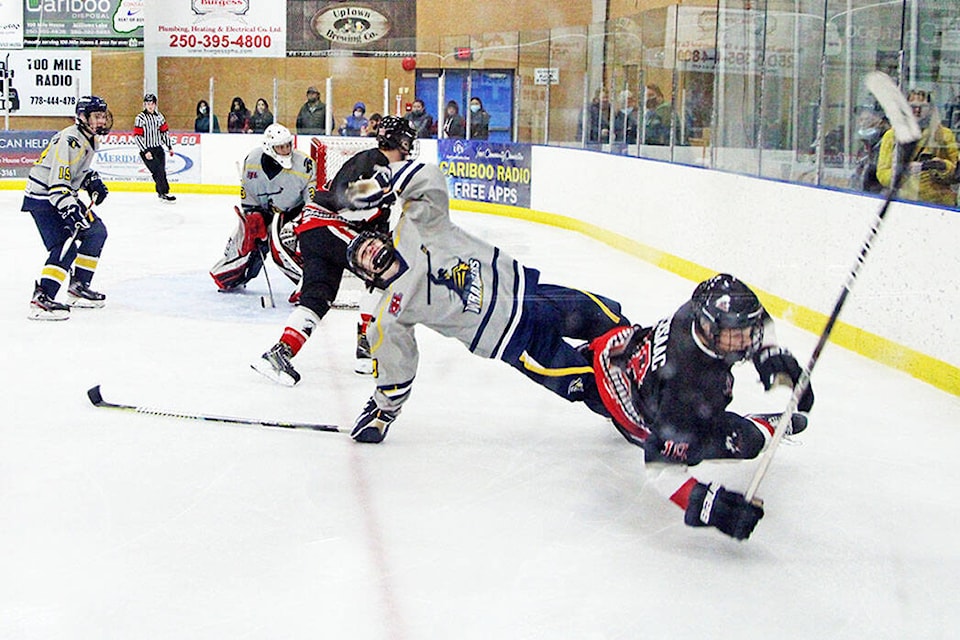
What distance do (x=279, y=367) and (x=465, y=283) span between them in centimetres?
106

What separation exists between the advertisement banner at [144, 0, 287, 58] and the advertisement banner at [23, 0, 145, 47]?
16 centimetres

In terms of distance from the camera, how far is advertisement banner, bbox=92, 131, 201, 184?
11633 millimetres

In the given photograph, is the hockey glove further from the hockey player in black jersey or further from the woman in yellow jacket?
the woman in yellow jacket

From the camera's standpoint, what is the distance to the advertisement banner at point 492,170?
6527 millimetres

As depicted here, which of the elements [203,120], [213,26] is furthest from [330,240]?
[213,26]

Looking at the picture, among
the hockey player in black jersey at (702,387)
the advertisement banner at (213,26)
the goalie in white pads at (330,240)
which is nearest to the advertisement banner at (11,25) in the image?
the advertisement banner at (213,26)

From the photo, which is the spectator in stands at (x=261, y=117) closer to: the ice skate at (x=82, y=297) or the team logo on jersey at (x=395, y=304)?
the ice skate at (x=82, y=297)

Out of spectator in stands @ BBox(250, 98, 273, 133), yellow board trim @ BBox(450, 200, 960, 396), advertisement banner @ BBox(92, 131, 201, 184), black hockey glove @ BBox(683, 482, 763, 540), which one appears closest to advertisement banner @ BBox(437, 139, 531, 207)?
yellow board trim @ BBox(450, 200, 960, 396)

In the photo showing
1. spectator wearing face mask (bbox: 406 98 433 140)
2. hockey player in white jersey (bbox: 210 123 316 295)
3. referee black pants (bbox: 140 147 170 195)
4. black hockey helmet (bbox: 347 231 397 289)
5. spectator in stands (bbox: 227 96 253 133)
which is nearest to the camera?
black hockey helmet (bbox: 347 231 397 289)

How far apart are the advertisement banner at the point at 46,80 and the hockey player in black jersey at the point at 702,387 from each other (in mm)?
11271

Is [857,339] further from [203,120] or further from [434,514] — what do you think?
[203,120]

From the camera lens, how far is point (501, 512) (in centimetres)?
269

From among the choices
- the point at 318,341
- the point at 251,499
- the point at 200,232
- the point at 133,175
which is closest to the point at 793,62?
the point at 318,341

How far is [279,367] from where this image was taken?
12.6 ft
